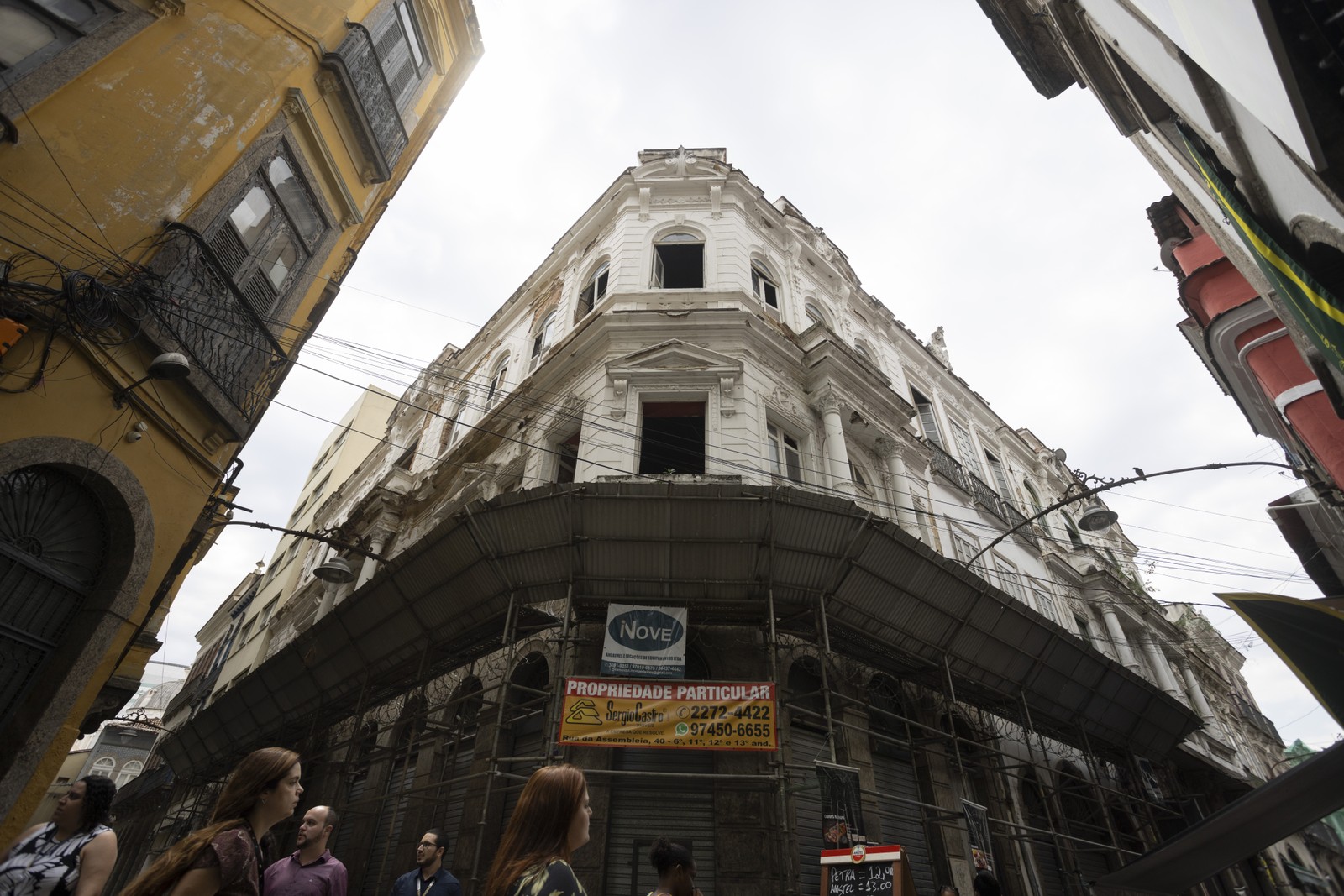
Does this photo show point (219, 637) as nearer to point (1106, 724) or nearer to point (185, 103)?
point (185, 103)

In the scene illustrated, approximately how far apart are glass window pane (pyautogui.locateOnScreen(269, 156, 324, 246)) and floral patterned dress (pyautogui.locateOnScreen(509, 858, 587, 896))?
10608mm

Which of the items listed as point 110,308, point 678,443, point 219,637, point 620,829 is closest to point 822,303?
point 678,443

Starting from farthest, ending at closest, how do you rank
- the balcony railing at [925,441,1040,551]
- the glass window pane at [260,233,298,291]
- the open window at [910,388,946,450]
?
the open window at [910,388,946,450] → the balcony railing at [925,441,1040,551] → the glass window pane at [260,233,298,291]

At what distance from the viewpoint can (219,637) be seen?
28219 millimetres

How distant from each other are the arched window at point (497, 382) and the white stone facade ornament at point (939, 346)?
14914 mm

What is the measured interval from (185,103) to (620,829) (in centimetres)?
1072

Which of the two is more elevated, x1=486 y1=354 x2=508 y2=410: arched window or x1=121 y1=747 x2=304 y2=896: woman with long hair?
x1=486 y1=354 x2=508 y2=410: arched window

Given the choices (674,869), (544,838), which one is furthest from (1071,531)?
(544,838)

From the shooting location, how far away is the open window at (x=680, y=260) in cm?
1496

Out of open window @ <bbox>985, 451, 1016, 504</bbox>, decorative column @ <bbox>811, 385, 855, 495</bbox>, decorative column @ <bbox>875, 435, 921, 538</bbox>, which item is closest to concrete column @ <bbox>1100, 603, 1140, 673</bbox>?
open window @ <bbox>985, 451, 1016, 504</bbox>

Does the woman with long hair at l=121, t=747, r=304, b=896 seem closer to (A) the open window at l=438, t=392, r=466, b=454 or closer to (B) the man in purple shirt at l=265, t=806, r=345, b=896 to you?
(B) the man in purple shirt at l=265, t=806, r=345, b=896

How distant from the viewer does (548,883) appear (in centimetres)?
216

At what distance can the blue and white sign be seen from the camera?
7.89 meters

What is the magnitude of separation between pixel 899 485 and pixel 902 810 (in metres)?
6.24
